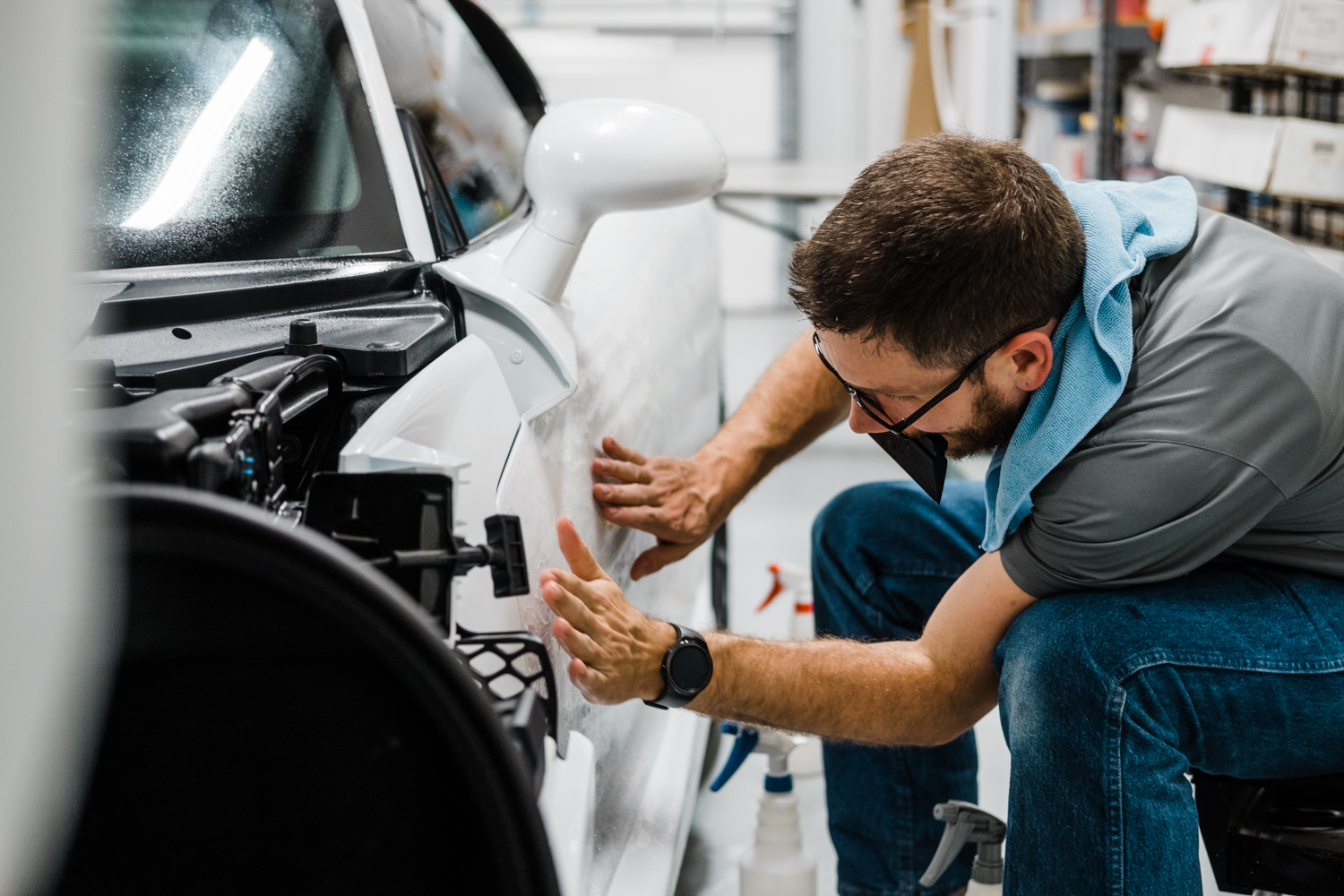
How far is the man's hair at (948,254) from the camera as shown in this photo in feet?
3.81

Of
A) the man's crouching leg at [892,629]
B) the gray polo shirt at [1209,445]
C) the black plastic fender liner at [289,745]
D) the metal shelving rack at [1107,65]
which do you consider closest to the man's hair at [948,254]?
the gray polo shirt at [1209,445]

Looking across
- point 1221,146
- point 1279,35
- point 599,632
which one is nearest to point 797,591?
point 599,632

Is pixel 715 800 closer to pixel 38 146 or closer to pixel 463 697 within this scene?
pixel 463 697

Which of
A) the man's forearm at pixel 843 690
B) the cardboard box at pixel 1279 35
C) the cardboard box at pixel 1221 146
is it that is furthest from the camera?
the cardboard box at pixel 1221 146

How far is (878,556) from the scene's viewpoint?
1.68 meters

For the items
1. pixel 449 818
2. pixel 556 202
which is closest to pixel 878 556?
pixel 556 202

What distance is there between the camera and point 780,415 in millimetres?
1803

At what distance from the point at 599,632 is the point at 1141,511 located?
0.55 m

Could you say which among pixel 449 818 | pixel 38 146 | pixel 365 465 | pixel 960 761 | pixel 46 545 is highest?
pixel 38 146

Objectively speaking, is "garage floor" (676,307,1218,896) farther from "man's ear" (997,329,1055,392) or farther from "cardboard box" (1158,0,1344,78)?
"cardboard box" (1158,0,1344,78)

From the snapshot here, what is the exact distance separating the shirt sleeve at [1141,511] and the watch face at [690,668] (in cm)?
37

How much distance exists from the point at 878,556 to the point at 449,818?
1134 mm

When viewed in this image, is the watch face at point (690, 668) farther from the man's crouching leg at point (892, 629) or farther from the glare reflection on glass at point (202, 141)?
the glare reflection on glass at point (202, 141)

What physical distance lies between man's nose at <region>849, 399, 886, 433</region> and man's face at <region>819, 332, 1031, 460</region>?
0.03 m
